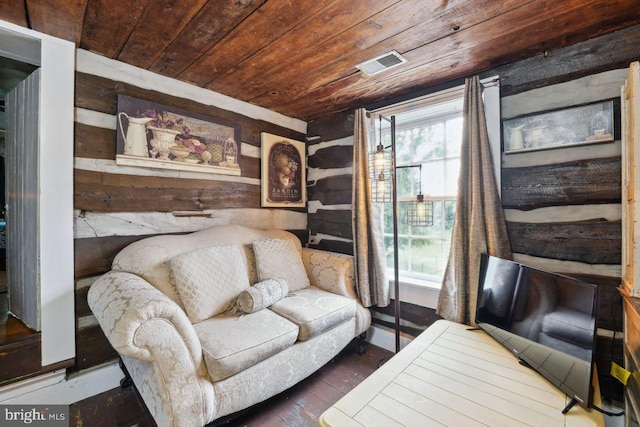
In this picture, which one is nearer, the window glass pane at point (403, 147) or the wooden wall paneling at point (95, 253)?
the wooden wall paneling at point (95, 253)

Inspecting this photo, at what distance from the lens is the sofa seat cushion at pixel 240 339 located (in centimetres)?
138

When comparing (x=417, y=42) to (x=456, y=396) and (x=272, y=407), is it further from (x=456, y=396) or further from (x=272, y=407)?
(x=272, y=407)

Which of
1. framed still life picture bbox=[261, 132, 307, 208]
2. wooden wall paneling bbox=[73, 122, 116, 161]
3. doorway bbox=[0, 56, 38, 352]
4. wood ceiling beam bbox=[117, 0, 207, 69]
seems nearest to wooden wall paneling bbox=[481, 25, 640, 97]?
framed still life picture bbox=[261, 132, 307, 208]

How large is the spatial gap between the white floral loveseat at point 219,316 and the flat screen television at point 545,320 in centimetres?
103

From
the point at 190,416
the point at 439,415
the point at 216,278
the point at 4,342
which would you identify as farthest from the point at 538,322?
the point at 4,342

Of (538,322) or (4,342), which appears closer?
(538,322)

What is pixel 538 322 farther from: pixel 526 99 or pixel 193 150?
pixel 193 150

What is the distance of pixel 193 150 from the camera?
88.2 inches

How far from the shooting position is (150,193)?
2045mm

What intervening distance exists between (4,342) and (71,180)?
1.00 m

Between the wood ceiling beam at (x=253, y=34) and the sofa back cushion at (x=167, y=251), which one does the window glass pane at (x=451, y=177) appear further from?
the sofa back cushion at (x=167, y=251)

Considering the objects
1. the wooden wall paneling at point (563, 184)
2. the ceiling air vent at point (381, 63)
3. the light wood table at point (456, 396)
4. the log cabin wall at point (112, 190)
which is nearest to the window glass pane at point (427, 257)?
the wooden wall paneling at point (563, 184)

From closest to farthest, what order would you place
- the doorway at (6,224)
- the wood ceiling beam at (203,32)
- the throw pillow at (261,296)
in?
the wood ceiling beam at (203,32)
the doorway at (6,224)
the throw pillow at (261,296)

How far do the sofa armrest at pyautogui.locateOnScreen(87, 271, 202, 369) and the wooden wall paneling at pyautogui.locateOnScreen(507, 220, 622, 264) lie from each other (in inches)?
84.3
